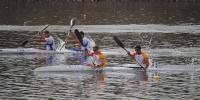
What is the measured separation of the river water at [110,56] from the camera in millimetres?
34344

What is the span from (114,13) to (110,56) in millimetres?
54205

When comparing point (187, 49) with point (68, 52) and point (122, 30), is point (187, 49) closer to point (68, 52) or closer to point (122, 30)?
point (68, 52)

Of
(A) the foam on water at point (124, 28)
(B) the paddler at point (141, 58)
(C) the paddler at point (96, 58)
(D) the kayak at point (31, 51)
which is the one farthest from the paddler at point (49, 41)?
(A) the foam on water at point (124, 28)

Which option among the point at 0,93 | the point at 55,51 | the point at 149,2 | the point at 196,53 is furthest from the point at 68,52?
the point at 149,2

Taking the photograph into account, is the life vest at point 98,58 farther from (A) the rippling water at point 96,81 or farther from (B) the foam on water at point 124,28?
(B) the foam on water at point 124,28

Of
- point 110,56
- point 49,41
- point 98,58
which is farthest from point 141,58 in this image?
point 49,41

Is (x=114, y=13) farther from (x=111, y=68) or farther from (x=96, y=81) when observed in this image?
(x=96, y=81)

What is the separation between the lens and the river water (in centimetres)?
3434

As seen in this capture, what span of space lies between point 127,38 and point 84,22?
2337cm

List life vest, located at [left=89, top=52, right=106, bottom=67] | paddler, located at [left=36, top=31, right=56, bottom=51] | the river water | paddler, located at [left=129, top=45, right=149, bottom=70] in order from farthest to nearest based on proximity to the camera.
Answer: paddler, located at [left=36, top=31, right=56, bottom=51], paddler, located at [left=129, top=45, right=149, bottom=70], life vest, located at [left=89, top=52, right=106, bottom=67], the river water

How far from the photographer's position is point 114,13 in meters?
105

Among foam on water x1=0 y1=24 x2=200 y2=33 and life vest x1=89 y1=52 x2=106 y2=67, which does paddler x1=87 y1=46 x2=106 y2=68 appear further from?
foam on water x1=0 y1=24 x2=200 y2=33

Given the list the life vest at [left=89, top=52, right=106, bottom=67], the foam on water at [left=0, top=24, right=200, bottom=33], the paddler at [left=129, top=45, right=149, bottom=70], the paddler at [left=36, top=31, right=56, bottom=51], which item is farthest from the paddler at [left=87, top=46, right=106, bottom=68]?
the foam on water at [left=0, top=24, right=200, bottom=33]

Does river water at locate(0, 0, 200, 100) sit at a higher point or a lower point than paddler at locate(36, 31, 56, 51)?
lower
